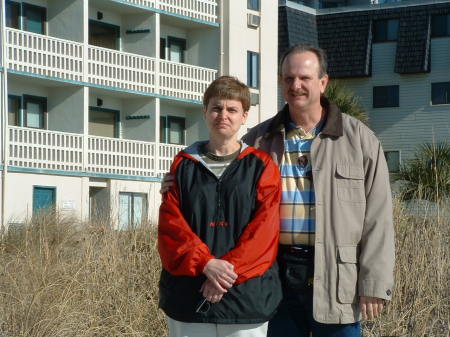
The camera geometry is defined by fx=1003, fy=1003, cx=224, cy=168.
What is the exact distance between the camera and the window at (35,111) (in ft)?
92.5

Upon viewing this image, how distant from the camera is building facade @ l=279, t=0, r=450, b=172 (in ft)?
148

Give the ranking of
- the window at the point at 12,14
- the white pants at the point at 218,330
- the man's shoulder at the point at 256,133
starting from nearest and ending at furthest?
1. the white pants at the point at 218,330
2. the man's shoulder at the point at 256,133
3. the window at the point at 12,14

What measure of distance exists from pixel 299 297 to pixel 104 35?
27622 mm

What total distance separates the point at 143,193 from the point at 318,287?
1018 inches

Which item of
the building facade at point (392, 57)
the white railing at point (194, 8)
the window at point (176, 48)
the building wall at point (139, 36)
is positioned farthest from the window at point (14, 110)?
the building facade at point (392, 57)

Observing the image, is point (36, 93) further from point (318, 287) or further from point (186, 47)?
point (318, 287)

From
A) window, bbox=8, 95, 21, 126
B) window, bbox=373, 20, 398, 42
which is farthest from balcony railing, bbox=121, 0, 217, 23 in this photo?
window, bbox=373, 20, 398, 42

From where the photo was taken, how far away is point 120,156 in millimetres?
30000

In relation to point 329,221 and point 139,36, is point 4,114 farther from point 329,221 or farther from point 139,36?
point 329,221

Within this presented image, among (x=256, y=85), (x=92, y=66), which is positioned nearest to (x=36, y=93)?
(x=92, y=66)

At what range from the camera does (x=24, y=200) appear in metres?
27.0

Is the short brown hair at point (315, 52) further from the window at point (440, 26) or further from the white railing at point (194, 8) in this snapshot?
the window at point (440, 26)

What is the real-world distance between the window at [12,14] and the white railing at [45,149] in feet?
10.2

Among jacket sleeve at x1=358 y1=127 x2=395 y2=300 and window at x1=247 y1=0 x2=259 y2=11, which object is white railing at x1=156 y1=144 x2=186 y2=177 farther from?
jacket sleeve at x1=358 y1=127 x2=395 y2=300
